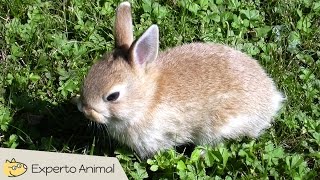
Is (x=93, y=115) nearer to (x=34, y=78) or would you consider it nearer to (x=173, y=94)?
(x=173, y=94)

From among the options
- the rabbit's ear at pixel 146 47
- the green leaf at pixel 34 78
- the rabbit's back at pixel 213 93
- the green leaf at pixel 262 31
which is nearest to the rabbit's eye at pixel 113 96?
the rabbit's ear at pixel 146 47

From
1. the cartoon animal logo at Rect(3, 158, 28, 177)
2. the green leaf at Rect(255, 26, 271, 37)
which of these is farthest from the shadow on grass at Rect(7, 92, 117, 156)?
the green leaf at Rect(255, 26, 271, 37)

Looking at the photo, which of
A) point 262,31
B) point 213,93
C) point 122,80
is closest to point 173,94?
point 213,93

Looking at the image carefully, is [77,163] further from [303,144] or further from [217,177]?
[303,144]

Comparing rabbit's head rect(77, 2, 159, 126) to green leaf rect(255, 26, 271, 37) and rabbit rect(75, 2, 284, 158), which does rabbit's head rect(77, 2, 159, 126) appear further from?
green leaf rect(255, 26, 271, 37)

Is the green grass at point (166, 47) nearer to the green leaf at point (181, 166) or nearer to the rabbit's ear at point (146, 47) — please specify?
the green leaf at point (181, 166)
